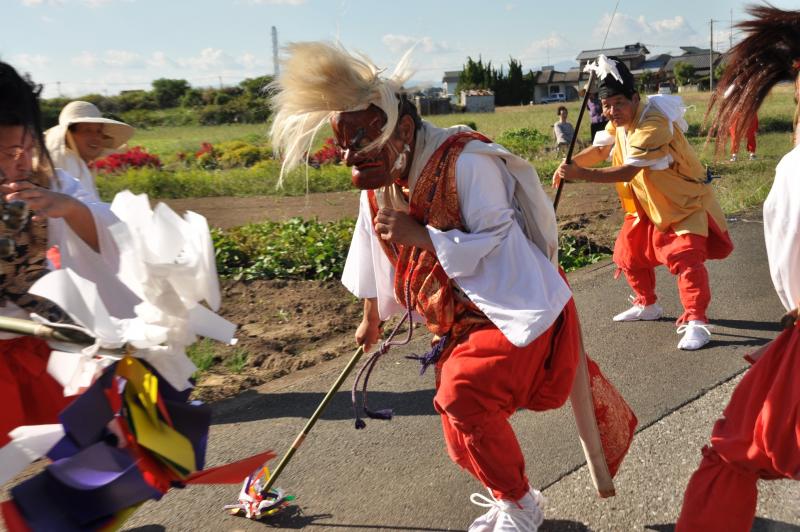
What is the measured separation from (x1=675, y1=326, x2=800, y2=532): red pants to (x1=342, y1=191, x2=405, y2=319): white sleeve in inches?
55.9

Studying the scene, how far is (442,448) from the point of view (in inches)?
167

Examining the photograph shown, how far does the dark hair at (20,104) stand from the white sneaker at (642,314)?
446cm

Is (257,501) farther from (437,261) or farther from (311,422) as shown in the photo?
(437,261)

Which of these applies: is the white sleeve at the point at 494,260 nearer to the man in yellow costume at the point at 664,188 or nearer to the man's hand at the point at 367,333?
the man's hand at the point at 367,333

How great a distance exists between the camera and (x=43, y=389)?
2770mm

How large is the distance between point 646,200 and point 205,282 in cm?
396

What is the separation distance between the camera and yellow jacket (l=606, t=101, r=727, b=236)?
5.41m

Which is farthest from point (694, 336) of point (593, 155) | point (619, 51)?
point (619, 51)

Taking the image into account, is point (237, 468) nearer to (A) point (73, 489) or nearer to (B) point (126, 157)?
(A) point (73, 489)

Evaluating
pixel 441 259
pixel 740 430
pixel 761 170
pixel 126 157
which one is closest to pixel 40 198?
pixel 441 259

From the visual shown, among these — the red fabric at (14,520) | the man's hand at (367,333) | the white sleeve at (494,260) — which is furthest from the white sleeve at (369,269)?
the red fabric at (14,520)

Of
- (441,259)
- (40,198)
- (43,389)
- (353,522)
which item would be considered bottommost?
(353,522)

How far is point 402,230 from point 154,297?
3.30 ft


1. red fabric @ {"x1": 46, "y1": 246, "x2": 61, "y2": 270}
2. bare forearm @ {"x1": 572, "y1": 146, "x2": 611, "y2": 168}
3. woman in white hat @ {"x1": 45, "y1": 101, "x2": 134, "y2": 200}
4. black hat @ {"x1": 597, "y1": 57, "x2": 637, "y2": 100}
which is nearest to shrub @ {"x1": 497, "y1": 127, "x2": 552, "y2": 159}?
bare forearm @ {"x1": 572, "y1": 146, "x2": 611, "y2": 168}
